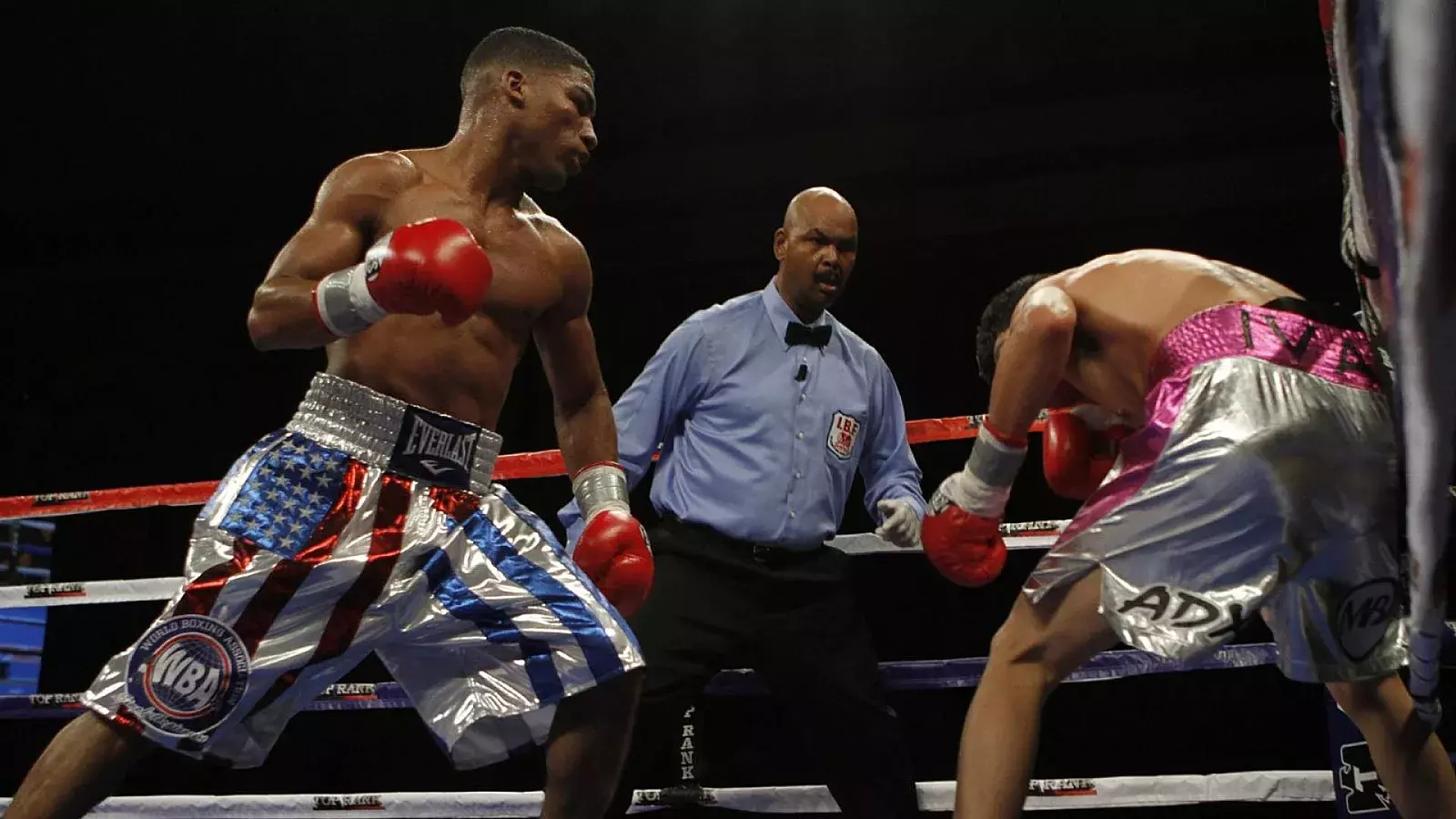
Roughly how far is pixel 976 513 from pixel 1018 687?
1.13 feet

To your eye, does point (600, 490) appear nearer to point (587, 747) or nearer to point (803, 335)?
point (587, 747)

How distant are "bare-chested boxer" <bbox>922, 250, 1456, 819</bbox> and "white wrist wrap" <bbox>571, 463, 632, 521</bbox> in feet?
1.92

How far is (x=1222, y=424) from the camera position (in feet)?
4.37

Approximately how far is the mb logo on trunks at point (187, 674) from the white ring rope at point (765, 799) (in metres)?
0.72

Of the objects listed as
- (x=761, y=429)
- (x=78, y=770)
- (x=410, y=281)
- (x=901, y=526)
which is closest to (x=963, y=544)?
(x=901, y=526)

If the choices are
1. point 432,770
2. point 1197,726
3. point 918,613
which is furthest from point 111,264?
point 1197,726

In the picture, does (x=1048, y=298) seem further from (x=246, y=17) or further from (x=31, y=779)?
(x=246, y=17)

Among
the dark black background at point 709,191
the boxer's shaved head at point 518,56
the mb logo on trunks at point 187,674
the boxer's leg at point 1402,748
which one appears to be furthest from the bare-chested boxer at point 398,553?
the dark black background at point 709,191

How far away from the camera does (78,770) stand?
1.29 m

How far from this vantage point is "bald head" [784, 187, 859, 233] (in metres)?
2.30

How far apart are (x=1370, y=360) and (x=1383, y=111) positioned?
0.64 meters

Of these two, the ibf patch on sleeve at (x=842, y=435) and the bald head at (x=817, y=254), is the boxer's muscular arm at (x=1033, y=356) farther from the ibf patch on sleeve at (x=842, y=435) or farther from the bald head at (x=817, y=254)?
the bald head at (x=817, y=254)

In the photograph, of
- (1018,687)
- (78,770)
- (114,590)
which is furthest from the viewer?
(114,590)

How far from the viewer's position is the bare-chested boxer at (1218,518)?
1309mm
